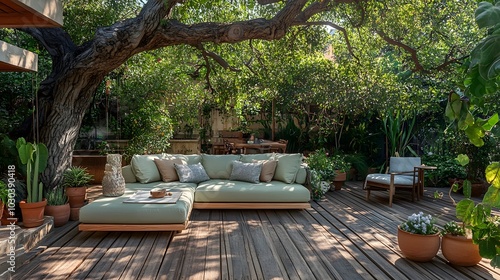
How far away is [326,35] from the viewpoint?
22.2 feet

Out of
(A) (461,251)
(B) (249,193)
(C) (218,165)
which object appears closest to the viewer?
(A) (461,251)

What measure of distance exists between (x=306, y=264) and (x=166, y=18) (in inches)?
151

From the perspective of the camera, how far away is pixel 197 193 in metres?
5.02

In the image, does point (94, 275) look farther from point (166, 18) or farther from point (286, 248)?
point (166, 18)

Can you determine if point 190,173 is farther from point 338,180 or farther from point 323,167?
point 338,180

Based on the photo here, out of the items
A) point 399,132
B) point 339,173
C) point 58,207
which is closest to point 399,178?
point 339,173

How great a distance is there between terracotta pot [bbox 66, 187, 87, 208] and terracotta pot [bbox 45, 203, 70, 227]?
0.71ft

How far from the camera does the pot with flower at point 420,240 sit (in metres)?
3.30

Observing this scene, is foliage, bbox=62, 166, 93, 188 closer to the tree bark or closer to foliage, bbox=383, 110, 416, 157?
the tree bark

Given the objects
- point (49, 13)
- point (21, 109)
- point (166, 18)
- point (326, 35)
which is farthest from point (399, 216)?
point (21, 109)

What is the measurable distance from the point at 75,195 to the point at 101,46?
2105 millimetres

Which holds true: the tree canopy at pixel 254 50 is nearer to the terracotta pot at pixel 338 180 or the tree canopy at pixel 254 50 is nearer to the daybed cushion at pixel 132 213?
the daybed cushion at pixel 132 213

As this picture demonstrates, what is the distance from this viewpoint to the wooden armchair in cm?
598

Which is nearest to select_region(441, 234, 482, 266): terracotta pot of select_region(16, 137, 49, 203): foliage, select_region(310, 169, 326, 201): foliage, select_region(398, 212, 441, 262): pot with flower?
select_region(398, 212, 441, 262): pot with flower
